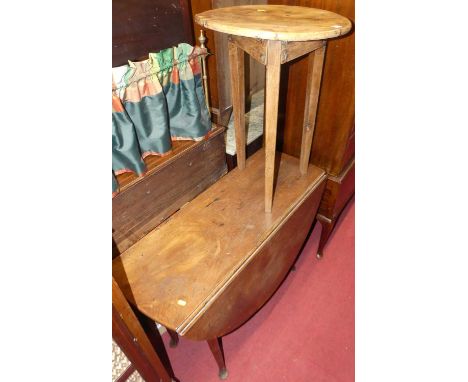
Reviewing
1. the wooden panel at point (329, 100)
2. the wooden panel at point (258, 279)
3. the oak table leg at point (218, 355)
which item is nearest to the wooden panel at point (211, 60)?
the wooden panel at point (329, 100)

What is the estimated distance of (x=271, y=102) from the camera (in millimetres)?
1121

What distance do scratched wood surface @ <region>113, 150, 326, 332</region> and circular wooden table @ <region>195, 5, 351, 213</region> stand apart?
0.46 ft

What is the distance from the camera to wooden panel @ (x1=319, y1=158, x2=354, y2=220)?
1.70m

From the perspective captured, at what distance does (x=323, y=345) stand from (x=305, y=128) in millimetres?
1110

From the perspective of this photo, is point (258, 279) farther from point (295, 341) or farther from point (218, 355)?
point (295, 341)

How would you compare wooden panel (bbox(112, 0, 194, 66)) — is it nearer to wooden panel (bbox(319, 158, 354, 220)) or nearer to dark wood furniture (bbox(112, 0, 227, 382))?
dark wood furniture (bbox(112, 0, 227, 382))

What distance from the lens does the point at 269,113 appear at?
Answer: 1150 millimetres

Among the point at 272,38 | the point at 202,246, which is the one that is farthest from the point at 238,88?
the point at 202,246

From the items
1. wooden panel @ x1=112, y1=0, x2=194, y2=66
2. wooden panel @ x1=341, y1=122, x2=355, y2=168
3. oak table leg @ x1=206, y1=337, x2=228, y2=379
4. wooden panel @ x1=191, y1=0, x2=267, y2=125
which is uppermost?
wooden panel @ x1=112, y1=0, x2=194, y2=66

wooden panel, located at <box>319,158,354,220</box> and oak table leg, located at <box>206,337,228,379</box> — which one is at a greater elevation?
wooden panel, located at <box>319,158,354,220</box>

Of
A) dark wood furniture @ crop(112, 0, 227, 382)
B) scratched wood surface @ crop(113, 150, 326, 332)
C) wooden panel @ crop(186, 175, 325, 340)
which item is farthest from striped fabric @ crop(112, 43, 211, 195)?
wooden panel @ crop(186, 175, 325, 340)

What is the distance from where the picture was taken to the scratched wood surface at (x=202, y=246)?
3.42 ft

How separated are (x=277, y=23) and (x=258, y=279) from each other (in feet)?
3.21

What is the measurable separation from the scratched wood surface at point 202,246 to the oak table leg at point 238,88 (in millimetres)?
199
